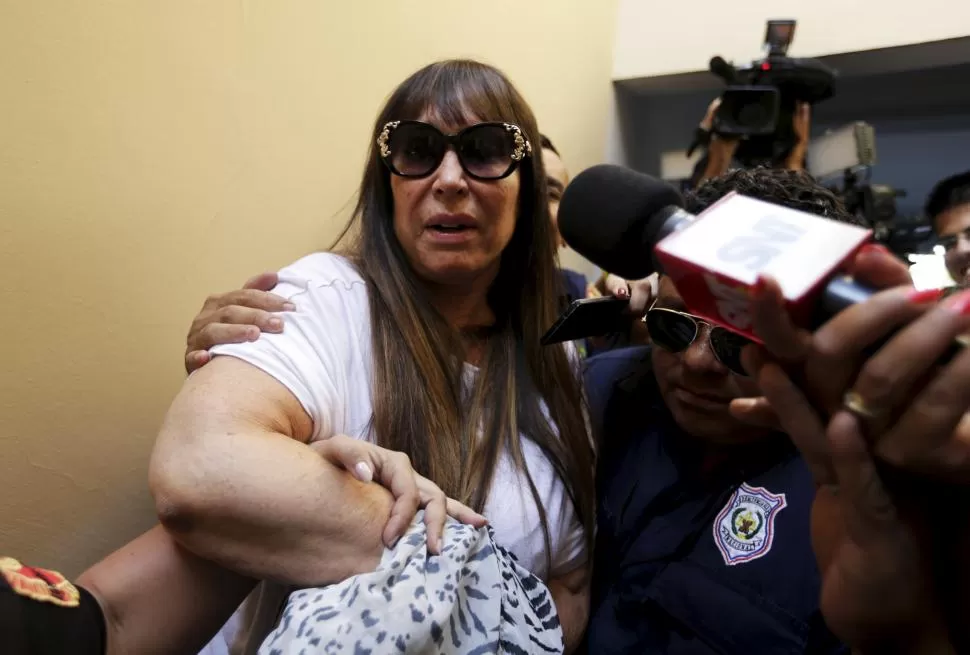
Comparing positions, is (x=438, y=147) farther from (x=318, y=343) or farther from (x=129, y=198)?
(x=129, y=198)

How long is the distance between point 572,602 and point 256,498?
2.14 ft

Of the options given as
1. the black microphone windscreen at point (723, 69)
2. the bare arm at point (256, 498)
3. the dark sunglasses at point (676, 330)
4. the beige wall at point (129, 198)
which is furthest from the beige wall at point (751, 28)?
the bare arm at point (256, 498)

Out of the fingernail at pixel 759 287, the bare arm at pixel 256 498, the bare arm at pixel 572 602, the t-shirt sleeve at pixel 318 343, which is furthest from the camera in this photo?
the bare arm at pixel 572 602

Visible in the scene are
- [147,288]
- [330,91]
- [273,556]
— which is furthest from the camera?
[330,91]

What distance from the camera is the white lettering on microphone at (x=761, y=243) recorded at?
0.43 meters

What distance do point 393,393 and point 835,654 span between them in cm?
74

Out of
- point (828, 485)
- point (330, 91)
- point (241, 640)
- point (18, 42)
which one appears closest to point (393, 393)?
point (241, 640)

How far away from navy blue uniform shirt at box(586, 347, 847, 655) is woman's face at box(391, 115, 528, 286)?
430 millimetres

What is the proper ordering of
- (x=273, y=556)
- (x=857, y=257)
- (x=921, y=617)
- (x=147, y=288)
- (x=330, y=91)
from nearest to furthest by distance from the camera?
(x=857, y=257), (x=921, y=617), (x=273, y=556), (x=147, y=288), (x=330, y=91)

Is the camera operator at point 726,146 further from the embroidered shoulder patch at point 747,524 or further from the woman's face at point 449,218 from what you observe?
the embroidered shoulder patch at point 747,524

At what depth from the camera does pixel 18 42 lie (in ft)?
2.98

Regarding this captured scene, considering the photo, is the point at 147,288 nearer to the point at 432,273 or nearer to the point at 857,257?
the point at 432,273

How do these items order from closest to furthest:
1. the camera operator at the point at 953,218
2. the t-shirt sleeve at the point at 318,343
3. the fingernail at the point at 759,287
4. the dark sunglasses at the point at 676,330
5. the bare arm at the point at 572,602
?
1. the fingernail at the point at 759,287
2. the t-shirt sleeve at the point at 318,343
3. the dark sunglasses at the point at 676,330
4. the bare arm at the point at 572,602
5. the camera operator at the point at 953,218

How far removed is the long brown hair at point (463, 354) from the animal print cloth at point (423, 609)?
193 mm
